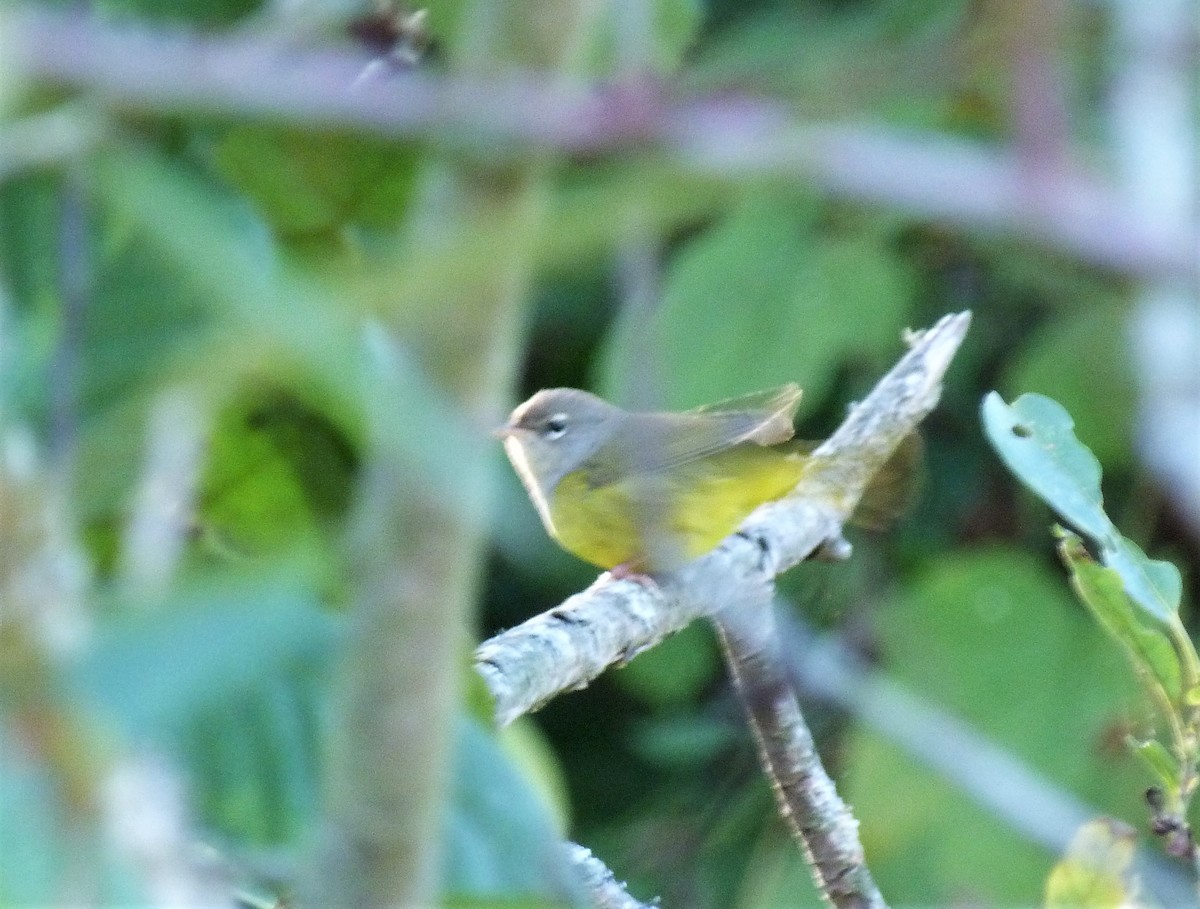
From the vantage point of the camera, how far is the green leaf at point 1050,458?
3.11 feet

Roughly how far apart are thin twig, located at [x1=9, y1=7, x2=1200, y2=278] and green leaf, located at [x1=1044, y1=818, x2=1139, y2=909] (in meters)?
0.73

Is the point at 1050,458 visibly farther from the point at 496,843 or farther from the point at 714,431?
the point at 714,431

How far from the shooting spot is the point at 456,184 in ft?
1.49

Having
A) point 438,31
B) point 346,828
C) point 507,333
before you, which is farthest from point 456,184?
point 438,31

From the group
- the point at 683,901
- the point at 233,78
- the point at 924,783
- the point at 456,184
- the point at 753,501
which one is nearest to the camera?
the point at 233,78

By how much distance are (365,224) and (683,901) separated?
1.34 meters

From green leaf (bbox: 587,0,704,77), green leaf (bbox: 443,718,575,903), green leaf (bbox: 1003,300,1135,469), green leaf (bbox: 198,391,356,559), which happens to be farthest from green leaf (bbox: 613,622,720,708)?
green leaf (bbox: 443,718,575,903)

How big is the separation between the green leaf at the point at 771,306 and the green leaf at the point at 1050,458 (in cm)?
84

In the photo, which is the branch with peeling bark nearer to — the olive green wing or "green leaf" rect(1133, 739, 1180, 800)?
the olive green wing

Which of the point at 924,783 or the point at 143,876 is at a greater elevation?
the point at 143,876

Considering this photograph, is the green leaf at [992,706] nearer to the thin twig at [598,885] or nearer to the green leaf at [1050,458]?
the thin twig at [598,885]

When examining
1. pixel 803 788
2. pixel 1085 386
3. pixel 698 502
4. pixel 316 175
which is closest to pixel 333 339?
pixel 316 175

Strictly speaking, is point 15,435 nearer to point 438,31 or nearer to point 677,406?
point 438,31

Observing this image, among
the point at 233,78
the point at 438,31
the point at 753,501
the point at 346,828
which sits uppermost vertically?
the point at 233,78
